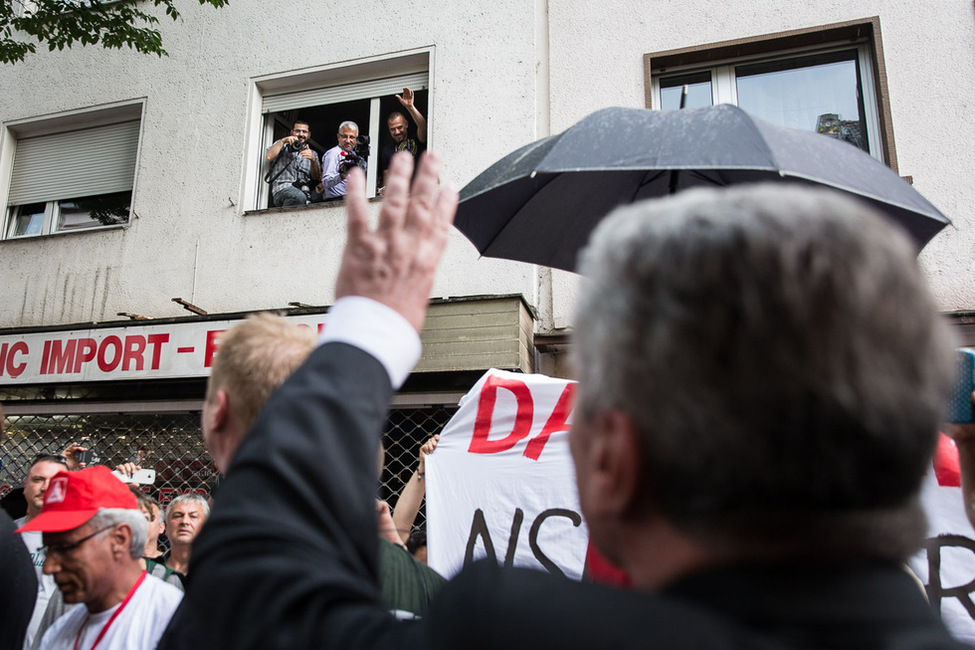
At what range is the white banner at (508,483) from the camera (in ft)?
12.1

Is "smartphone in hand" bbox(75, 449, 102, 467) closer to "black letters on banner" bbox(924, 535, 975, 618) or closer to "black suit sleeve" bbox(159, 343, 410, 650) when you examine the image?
"black letters on banner" bbox(924, 535, 975, 618)

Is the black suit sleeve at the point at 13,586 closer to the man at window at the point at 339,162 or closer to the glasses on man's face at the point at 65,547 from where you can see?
the glasses on man's face at the point at 65,547

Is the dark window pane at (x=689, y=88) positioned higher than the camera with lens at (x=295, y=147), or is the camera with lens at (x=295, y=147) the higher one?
the dark window pane at (x=689, y=88)

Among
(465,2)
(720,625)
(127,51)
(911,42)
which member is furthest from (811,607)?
(127,51)

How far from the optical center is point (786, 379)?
641mm

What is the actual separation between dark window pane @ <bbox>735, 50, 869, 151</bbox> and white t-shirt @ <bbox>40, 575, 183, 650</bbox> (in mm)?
5592

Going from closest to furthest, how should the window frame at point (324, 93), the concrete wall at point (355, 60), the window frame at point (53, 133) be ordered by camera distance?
the concrete wall at point (355, 60), the window frame at point (324, 93), the window frame at point (53, 133)

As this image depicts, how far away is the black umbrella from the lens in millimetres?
2352

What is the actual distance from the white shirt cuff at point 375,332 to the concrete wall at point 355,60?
5.49 metres

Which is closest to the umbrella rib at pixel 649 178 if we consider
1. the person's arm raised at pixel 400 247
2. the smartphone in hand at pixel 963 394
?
the smartphone in hand at pixel 963 394

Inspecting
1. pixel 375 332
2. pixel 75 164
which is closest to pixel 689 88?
pixel 75 164

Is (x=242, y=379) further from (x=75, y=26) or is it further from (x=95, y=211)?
(x=95, y=211)

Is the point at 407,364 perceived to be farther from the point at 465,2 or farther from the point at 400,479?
the point at 465,2

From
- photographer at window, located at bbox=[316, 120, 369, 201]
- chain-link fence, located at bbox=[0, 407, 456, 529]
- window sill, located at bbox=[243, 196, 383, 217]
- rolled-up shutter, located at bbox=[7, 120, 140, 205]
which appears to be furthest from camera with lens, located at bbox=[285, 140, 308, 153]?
chain-link fence, located at bbox=[0, 407, 456, 529]
